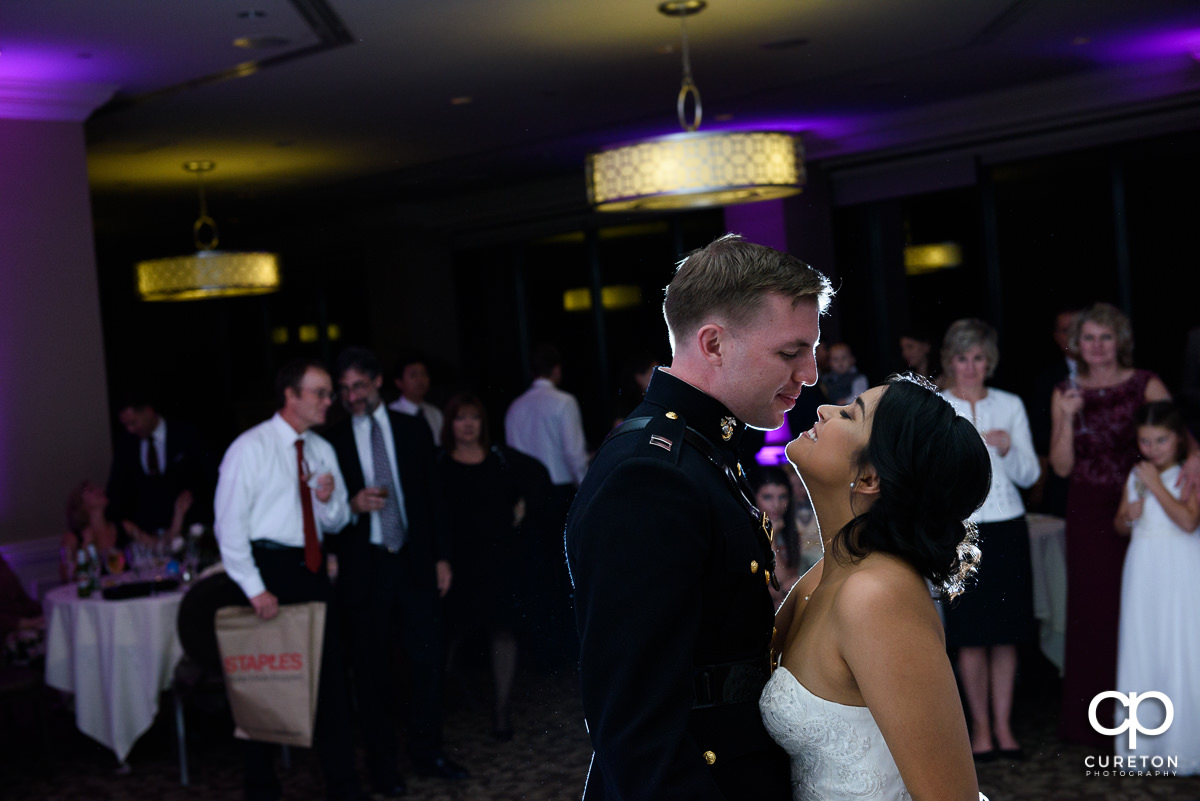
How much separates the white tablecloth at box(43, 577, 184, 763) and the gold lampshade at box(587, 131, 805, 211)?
2396 millimetres

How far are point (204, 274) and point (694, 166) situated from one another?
372 cm

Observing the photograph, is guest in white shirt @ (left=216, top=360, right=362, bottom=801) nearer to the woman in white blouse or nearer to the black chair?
the black chair

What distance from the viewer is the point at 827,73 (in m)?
6.69

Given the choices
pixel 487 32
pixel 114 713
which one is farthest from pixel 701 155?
pixel 114 713

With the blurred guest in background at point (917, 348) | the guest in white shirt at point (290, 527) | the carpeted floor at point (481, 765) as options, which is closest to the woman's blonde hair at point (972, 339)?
the carpeted floor at point (481, 765)

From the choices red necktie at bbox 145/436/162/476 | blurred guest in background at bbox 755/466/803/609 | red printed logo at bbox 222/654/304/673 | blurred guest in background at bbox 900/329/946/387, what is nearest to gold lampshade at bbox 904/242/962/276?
blurred guest in background at bbox 900/329/946/387

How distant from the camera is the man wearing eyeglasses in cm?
422

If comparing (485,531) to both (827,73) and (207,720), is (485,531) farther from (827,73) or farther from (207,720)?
(827,73)

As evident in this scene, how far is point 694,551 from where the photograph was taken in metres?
1.35

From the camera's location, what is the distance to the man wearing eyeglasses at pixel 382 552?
4223mm

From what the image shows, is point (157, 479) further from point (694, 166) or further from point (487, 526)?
point (694, 166)

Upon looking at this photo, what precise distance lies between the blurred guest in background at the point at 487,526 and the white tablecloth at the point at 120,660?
1.15 m

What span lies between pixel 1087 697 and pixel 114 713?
147 inches

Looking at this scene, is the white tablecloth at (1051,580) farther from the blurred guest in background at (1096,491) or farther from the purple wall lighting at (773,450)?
the purple wall lighting at (773,450)
